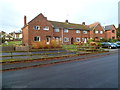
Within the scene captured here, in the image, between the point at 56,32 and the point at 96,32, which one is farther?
the point at 96,32

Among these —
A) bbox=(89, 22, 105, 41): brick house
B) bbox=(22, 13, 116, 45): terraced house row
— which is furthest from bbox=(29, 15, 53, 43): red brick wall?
bbox=(89, 22, 105, 41): brick house

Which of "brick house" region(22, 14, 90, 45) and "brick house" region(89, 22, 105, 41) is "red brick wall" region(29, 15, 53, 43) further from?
"brick house" region(89, 22, 105, 41)

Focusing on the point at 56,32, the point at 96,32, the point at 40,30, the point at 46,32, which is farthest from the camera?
the point at 96,32

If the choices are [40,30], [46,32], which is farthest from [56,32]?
[40,30]

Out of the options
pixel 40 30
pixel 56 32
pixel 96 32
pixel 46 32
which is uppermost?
pixel 96 32

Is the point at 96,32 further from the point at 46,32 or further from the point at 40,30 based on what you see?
the point at 40,30

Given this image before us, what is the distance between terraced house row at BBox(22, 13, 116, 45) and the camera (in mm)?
27234

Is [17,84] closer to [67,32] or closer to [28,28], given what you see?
[28,28]

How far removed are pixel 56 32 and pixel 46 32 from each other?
3946 mm

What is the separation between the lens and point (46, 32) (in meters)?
29.1

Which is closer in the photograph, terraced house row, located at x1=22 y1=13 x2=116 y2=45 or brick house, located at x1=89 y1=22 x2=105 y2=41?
terraced house row, located at x1=22 y1=13 x2=116 y2=45

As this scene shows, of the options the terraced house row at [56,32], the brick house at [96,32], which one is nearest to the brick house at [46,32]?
the terraced house row at [56,32]

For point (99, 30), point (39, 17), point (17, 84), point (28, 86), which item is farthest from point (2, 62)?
point (99, 30)

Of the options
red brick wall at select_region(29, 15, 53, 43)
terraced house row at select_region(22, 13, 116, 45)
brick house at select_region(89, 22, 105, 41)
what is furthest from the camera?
brick house at select_region(89, 22, 105, 41)
